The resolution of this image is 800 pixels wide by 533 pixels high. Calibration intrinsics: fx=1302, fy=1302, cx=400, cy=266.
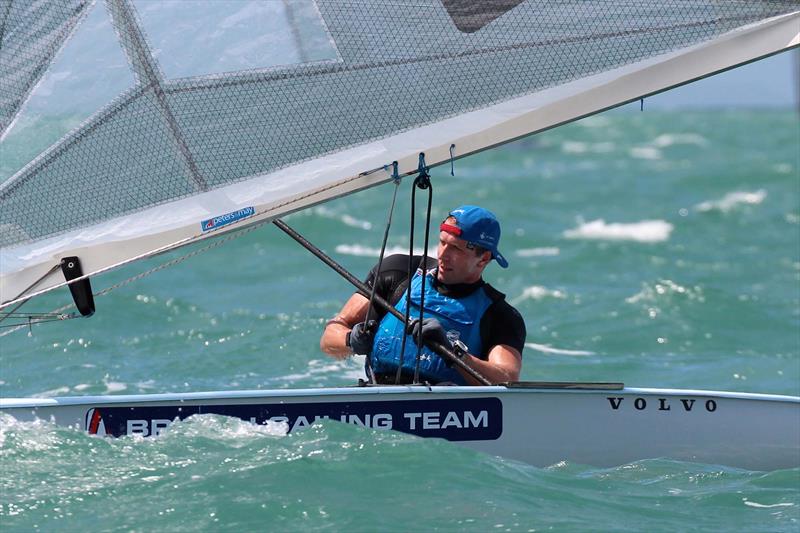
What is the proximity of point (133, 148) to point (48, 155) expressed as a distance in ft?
0.83

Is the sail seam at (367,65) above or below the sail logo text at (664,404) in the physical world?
above

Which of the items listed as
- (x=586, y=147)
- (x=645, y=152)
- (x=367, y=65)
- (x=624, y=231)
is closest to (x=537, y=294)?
(x=624, y=231)

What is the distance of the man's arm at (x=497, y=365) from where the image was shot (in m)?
4.00

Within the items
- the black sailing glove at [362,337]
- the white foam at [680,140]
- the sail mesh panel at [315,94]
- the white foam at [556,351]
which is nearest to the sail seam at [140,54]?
the sail mesh panel at [315,94]

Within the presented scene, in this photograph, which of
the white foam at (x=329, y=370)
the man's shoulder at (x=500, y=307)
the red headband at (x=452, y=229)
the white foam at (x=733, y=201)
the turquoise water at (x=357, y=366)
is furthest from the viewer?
the white foam at (x=733, y=201)

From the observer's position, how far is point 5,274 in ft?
12.8

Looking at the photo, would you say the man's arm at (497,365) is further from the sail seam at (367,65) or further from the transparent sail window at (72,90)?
the transparent sail window at (72,90)

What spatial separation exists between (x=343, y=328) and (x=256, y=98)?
2.82 feet

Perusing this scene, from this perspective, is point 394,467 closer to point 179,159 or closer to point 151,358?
point 179,159

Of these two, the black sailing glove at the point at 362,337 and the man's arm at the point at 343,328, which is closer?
the black sailing glove at the point at 362,337

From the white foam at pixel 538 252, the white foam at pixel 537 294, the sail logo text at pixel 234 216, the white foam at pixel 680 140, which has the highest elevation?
the white foam at pixel 680 140

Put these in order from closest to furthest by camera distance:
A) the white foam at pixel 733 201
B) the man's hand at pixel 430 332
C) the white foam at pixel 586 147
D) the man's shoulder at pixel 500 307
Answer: the man's hand at pixel 430 332
the man's shoulder at pixel 500 307
the white foam at pixel 733 201
the white foam at pixel 586 147

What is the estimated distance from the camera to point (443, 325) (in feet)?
13.5

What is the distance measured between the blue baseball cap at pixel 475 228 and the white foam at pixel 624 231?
6.75 m
